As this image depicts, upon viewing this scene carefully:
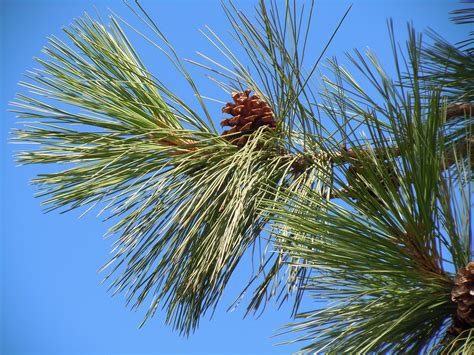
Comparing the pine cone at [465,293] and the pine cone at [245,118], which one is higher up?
the pine cone at [245,118]

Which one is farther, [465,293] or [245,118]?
[245,118]

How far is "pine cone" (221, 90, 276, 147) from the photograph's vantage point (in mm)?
1009

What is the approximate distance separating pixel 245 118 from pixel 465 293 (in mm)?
391

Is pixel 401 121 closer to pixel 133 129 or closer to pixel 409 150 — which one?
pixel 409 150

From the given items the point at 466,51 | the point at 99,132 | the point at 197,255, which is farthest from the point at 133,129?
the point at 466,51

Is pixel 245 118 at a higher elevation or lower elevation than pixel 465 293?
higher

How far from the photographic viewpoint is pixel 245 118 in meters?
1.01

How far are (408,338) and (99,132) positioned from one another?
452 mm

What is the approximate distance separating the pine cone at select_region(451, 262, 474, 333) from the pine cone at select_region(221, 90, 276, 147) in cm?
37

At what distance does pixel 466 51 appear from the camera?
1.33m

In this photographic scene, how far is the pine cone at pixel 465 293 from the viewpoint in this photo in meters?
0.71

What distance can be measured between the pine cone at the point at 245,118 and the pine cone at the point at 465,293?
37cm

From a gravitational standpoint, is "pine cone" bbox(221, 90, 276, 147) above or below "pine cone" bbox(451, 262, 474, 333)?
above

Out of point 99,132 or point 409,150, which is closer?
point 409,150
